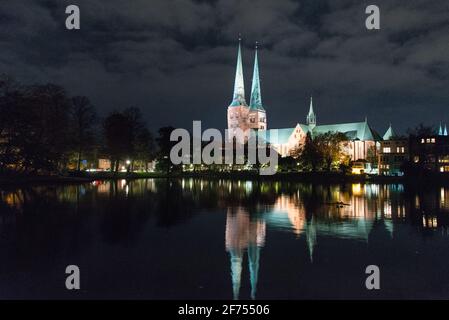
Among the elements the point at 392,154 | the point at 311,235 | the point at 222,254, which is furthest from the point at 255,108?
the point at 222,254

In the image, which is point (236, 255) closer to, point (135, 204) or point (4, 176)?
point (135, 204)

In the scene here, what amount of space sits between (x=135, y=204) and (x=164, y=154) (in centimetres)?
5975

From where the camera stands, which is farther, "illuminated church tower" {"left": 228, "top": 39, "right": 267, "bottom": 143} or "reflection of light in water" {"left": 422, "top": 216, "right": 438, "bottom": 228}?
"illuminated church tower" {"left": 228, "top": 39, "right": 267, "bottom": 143}

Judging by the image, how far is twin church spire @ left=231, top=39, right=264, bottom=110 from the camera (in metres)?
128

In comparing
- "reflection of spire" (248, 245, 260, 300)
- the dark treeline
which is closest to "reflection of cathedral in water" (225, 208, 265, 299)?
"reflection of spire" (248, 245, 260, 300)


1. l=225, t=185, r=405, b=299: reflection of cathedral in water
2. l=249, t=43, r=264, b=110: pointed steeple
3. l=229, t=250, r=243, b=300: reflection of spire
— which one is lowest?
l=229, t=250, r=243, b=300: reflection of spire

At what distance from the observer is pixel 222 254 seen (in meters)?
12.8

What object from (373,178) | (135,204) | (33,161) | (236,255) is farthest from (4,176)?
(373,178)

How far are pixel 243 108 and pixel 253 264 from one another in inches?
4799

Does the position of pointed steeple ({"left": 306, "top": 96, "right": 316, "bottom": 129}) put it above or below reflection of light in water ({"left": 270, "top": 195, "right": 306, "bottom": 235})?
above

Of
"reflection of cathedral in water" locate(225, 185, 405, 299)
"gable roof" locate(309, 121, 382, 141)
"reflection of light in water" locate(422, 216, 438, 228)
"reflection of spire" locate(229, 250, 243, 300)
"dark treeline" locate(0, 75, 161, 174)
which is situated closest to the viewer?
"reflection of spire" locate(229, 250, 243, 300)

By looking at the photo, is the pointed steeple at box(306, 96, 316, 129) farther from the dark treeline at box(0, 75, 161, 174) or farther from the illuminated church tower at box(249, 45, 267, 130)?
the dark treeline at box(0, 75, 161, 174)

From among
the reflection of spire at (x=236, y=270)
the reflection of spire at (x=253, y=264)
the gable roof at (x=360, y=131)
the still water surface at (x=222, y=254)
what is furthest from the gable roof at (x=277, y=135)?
the reflection of spire at (x=236, y=270)

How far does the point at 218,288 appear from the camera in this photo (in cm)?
955
